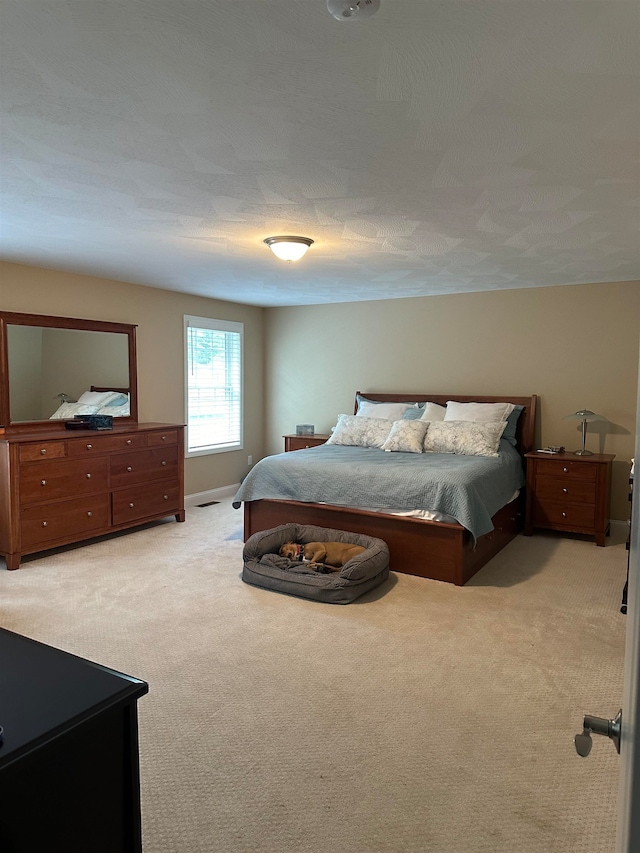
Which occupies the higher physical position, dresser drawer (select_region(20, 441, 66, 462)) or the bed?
the bed

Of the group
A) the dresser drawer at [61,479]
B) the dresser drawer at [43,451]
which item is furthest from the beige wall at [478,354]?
the dresser drawer at [43,451]

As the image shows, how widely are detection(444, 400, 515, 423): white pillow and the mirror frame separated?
3.09 meters

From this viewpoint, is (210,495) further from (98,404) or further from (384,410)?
(384,410)

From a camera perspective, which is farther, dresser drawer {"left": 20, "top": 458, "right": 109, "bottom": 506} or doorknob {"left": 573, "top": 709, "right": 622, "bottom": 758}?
dresser drawer {"left": 20, "top": 458, "right": 109, "bottom": 506}

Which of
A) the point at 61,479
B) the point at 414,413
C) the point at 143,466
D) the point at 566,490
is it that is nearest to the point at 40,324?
the point at 61,479

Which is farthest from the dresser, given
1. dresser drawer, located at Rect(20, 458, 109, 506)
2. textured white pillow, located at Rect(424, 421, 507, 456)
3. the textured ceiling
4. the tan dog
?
textured white pillow, located at Rect(424, 421, 507, 456)

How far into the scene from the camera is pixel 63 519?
14.6 feet

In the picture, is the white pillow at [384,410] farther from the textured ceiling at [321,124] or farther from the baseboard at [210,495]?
the textured ceiling at [321,124]

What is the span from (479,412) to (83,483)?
11.5 ft

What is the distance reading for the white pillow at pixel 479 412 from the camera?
5.38 m

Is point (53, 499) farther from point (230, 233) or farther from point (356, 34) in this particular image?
point (356, 34)

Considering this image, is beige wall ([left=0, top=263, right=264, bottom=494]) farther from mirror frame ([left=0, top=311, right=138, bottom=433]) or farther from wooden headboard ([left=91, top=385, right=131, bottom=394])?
wooden headboard ([left=91, top=385, right=131, bottom=394])

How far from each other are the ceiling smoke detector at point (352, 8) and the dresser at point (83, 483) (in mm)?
3647

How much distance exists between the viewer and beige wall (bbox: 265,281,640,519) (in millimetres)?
5223
